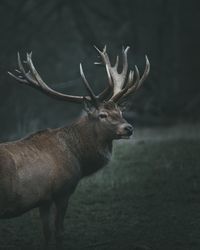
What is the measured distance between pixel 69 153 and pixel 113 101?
0.79 metres

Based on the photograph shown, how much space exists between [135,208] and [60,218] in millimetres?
1934

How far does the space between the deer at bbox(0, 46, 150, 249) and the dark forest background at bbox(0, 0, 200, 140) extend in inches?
317

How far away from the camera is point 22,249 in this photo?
8.25 meters

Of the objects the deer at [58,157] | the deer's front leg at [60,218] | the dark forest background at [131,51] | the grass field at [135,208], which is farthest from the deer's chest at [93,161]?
the dark forest background at [131,51]

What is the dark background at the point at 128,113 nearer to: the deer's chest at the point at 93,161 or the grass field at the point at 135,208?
the grass field at the point at 135,208

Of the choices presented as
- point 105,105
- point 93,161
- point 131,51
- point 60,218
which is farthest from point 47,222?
point 131,51

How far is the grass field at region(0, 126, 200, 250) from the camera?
8484mm

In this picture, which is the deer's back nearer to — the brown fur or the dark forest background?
the brown fur

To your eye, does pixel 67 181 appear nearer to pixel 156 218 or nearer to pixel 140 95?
pixel 156 218

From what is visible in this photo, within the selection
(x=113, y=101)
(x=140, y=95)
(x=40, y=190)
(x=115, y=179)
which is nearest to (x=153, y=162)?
(x=115, y=179)

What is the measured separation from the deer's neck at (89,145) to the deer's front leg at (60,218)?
531mm

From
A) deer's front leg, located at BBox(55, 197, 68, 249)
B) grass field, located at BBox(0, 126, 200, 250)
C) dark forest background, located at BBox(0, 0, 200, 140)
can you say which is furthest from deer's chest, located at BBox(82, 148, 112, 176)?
dark forest background, located at BBox(0, 0, 200, 140)

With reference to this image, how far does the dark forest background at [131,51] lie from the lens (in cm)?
1844

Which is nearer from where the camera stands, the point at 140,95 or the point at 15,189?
the point at 15,189
